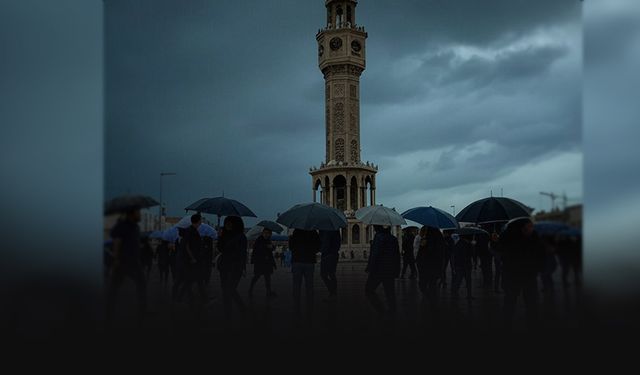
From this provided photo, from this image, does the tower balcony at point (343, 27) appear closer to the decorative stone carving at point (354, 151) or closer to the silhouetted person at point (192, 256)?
the decorative stone carving at point (354, 151)

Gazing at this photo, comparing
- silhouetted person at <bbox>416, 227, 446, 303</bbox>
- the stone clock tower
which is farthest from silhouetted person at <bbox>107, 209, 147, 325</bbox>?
the stone clock tower

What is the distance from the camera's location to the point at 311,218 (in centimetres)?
1010

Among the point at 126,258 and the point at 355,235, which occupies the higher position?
the point at 126,258

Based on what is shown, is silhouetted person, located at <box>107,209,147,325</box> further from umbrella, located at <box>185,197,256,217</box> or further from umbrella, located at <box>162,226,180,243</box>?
umbrella, located at <box>185,197,256,217</box>

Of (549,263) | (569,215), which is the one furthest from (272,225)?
(569,215)

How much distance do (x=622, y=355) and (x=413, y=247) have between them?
1171 cm

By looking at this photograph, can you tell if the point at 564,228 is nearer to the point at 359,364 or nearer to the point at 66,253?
the point at 359,364

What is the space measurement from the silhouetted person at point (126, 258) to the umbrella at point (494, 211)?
399 centimetres

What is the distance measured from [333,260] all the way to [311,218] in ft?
9.20

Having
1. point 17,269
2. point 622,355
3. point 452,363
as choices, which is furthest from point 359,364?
point 17,269

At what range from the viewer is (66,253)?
526cm

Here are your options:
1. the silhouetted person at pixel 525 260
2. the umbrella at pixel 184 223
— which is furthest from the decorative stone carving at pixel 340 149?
the silhouetted person at pixel 525 260

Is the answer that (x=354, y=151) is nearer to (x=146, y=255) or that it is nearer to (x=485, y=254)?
(x=485, y=254)

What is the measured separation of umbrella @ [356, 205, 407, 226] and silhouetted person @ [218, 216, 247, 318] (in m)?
2.86
